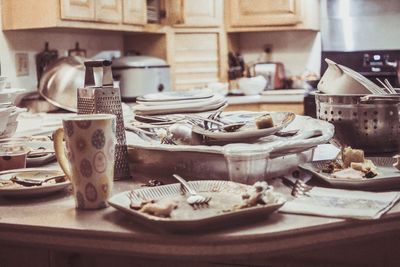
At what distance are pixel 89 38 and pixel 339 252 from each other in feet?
10.8

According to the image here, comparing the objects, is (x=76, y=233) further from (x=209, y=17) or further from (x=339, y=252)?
(x=209, y=17)

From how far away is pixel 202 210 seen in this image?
3.30 feet

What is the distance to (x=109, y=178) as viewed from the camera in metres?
1.10

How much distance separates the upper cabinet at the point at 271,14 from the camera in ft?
14.4

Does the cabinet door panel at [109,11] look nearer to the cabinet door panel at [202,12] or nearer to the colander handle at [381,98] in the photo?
the cabinet door panel at [202,12]

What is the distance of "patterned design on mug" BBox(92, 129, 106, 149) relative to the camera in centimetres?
107

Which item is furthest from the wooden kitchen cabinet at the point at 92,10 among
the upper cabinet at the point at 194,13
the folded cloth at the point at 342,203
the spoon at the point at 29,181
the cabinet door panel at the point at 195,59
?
the folded cloth at the point at 342,203

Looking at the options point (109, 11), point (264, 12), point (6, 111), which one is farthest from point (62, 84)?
point (264, 12)

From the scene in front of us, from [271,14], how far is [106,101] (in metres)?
3.36

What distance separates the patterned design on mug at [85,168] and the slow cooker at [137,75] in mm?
2941

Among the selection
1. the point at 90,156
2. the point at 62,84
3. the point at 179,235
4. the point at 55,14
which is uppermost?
the point at 55,14

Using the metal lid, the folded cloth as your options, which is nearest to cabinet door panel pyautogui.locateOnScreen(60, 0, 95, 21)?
the metal lid

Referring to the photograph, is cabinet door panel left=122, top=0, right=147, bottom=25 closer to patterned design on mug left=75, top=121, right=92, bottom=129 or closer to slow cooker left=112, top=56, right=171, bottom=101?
slow cooker left=112, top=56, right=171, bottom=101

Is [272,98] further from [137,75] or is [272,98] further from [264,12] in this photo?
[137,75]
